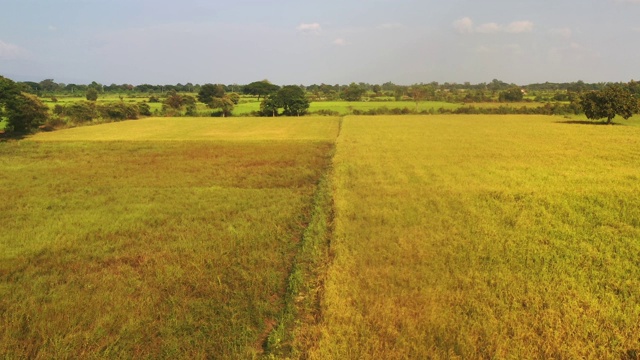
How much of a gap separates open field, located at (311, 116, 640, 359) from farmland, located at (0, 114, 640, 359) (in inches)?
1.5

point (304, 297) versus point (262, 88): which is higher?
point (262, 88)

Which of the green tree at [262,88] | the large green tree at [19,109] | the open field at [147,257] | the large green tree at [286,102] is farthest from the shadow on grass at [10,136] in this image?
the green tree at [262,88]

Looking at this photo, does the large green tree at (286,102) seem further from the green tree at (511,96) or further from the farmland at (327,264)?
the green tree at (511,96)

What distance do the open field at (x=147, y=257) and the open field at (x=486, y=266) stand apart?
1598mm

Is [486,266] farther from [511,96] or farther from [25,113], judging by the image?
[511,96]

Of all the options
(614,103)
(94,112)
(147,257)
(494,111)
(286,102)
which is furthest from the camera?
(494,111)

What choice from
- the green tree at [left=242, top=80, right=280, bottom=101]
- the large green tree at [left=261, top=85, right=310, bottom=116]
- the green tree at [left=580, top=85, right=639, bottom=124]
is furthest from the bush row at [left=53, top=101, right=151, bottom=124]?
the green tree at [left=580, top=85, right=639, bottom=124]

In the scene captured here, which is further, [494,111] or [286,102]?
[494,111]

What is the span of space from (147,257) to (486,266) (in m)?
7.81

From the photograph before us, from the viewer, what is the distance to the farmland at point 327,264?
5.45 m

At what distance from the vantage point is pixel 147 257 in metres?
8.52

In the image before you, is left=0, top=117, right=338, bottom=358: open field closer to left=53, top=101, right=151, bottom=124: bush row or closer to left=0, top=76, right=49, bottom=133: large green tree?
left=0, top=76, right=49, bottom=133: large green tree

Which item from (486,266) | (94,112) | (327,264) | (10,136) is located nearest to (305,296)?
(327,264)

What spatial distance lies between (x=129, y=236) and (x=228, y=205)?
3.56 metres
